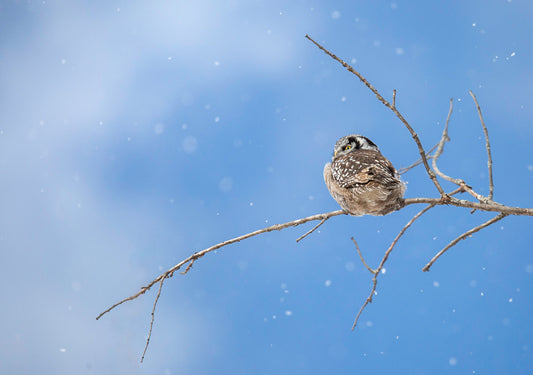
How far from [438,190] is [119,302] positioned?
187cm

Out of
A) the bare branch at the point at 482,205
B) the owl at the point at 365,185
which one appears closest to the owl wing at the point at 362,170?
the owl at the point at 365,185

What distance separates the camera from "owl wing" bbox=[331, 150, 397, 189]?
287 cm

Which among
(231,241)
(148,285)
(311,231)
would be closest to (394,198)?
(311,231)

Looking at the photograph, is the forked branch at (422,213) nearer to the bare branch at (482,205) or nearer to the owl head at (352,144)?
the bare branch at (482,205)

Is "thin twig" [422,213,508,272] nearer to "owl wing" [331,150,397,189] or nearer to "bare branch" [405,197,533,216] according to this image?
"bare branch" [405,197,533,216]

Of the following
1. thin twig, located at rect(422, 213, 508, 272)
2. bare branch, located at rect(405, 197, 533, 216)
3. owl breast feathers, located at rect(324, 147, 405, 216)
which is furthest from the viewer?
owl breast feathers, located at rect(324, 147, 405, 216)

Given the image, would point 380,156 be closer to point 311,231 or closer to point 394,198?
point 394,198

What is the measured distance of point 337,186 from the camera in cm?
312

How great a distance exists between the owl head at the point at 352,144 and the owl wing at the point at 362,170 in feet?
1.57

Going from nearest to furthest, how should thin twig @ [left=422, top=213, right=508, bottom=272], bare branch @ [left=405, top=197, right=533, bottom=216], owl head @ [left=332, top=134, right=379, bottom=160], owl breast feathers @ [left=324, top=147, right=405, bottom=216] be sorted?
bare branch @ [left=405, top=197, right=533, bottom=216] → thin twig @ [left=422, top=213, right=508, bottom=272] → owl breast feathers @ [left=324, top=147, right=405, bottom=216] → owl head @ [left=332, top=134, right=379, bottom=160]

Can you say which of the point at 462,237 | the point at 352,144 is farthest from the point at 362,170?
the point at 352,144

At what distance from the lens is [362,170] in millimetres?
2965

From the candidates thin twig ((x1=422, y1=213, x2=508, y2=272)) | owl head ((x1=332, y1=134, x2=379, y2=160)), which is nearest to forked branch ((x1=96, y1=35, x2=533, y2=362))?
thin twig ((x1=422, y1=213, x2=508, y2=272))

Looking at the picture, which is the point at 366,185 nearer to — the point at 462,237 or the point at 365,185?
the point at 365,185
